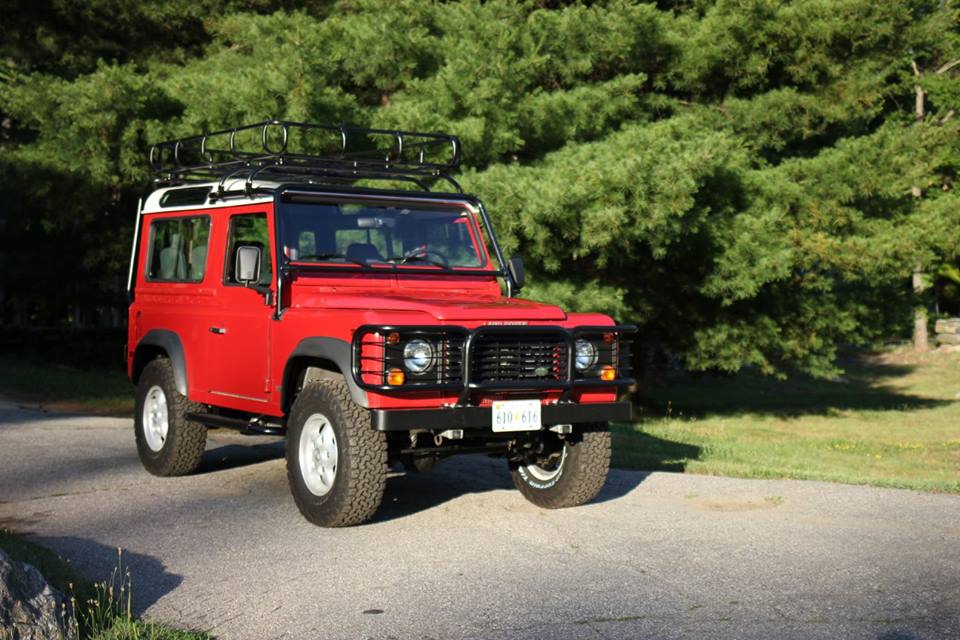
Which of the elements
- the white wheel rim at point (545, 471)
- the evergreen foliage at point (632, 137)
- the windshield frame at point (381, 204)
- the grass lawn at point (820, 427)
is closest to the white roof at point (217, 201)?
the windshield frame at point (381, 204)

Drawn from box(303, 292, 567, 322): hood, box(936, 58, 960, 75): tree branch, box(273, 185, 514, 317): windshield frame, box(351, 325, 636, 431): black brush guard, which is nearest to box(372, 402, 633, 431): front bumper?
box(351, 325, 636, 431): black brush guard

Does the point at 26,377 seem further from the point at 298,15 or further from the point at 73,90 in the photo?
the point at 298,15

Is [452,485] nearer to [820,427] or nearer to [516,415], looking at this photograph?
[516,415]

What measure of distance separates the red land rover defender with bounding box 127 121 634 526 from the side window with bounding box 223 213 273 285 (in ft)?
0.05

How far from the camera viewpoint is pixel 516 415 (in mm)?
7488

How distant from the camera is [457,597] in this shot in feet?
19.4

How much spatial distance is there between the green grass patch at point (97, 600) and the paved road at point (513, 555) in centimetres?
14

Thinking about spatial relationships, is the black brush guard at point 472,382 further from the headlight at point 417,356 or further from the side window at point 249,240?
the side window at point 249,240

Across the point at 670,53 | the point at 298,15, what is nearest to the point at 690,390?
the point at 670,53

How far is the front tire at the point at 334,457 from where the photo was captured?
7.30m

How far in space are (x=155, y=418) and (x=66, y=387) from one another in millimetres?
11630

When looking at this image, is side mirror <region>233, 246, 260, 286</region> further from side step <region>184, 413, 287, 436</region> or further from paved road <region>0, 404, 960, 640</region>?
paved road <region>0, 404, 960, 640</region>

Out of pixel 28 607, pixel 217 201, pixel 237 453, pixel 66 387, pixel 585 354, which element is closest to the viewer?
pixel 28 607

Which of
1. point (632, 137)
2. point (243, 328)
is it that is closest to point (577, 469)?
point (243, 328)
